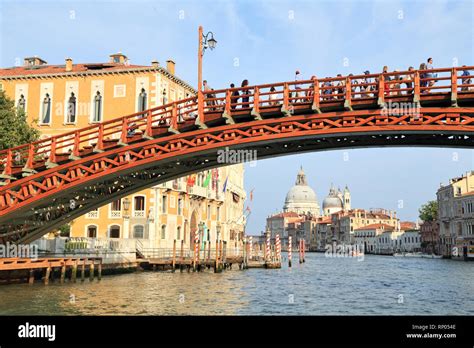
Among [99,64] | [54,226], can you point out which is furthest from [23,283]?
[99,64]

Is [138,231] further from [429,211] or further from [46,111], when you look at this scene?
[429,211]

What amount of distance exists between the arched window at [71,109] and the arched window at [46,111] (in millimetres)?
1737

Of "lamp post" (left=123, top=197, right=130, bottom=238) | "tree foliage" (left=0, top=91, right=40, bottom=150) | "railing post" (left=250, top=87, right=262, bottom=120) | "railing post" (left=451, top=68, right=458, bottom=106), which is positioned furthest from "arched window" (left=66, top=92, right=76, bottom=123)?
"railing post" (left=451, top=68, right=458, bottom=106)

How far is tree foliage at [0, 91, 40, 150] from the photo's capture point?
30.3 meters

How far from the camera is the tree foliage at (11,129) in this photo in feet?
99.4

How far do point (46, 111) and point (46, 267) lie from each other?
24999 mm

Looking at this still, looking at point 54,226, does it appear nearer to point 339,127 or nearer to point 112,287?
point 112,287

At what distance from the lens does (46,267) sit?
90.6ft

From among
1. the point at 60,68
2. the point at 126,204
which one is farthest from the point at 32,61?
the point at 126,204

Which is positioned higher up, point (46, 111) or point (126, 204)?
point (46, 111)

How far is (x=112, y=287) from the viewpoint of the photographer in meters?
27.7

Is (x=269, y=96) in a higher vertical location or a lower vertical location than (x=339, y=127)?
higher

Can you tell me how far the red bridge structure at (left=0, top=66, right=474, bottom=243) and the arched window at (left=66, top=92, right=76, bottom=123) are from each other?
25267 mm
